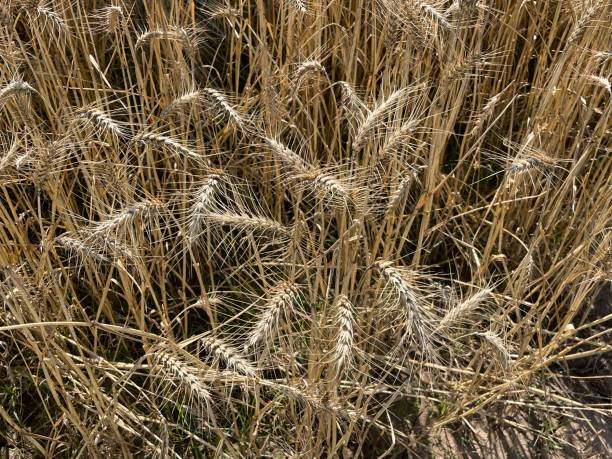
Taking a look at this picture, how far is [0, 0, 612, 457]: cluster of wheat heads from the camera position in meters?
1.43

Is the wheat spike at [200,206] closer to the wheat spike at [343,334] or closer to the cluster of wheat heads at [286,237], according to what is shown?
the cluster of wheat heads at [286,237]

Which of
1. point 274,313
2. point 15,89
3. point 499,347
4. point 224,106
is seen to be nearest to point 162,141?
point 224,106

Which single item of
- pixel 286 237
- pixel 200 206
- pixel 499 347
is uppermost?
pixel 200 206

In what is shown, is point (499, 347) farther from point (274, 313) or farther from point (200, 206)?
point (200, 206)

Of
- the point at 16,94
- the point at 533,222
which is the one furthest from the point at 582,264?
the point at 16,94

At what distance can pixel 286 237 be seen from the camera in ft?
4.94

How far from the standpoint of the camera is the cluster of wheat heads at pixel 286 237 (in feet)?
4.69

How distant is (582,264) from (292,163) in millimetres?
868

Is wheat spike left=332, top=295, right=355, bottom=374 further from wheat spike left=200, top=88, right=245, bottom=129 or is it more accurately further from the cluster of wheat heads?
wheat spike left=200, top=88, right=245, bottom=129

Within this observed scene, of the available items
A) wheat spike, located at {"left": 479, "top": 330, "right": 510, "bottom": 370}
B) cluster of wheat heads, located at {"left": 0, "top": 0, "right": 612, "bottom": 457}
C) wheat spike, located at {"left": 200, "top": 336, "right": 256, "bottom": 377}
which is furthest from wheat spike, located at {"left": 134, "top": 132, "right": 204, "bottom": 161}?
wheat spike, located at {"left": 479, "top": 330, "right": 510, "bottom": 370}

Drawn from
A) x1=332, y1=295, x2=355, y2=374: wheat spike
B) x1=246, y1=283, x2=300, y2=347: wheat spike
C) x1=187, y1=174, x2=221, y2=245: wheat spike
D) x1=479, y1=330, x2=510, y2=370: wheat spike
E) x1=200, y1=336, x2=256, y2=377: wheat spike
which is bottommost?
x1=479, y1=330, x2=510, y2=370: wheat spike

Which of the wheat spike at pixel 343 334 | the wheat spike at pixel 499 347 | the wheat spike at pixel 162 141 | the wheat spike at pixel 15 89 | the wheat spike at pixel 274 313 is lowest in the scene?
the wheat spike at pixel 499 347

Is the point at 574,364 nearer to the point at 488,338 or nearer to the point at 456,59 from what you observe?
the point at 488,338

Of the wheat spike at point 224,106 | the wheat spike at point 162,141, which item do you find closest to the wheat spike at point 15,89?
the wheat spike at point 162,141
